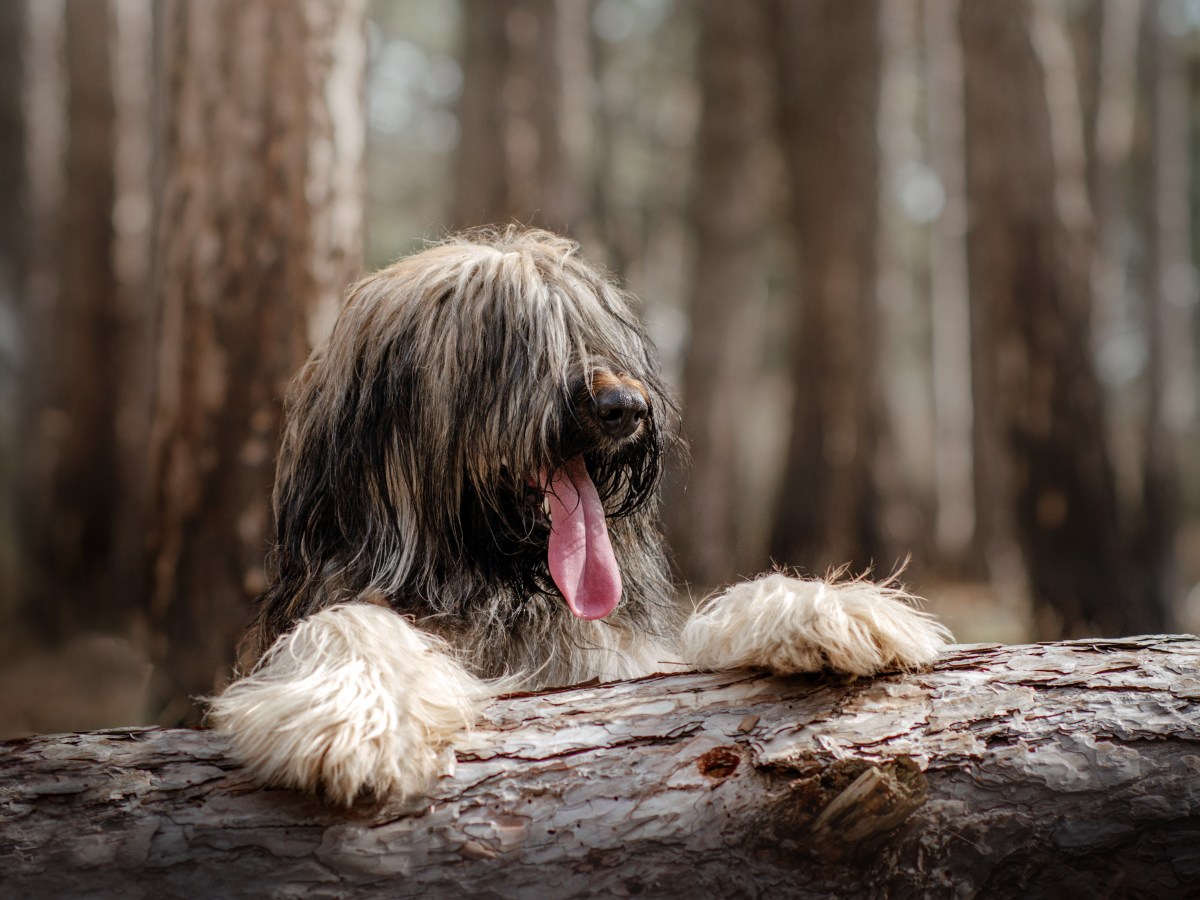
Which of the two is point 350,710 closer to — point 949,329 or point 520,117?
point 520,117

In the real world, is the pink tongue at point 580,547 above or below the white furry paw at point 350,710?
above

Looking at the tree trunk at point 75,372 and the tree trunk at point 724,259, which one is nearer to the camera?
the tree trunk at point 75,372

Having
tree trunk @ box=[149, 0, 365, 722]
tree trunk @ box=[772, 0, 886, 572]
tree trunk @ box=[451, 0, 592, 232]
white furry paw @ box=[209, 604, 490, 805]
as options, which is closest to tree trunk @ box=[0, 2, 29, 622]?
tree trunk @ box=[451, 0, 592, 232]

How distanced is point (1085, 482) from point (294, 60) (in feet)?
22.7

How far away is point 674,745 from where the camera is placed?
103 inches

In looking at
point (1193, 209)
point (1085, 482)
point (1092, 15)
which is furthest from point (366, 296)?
point (1193, 209)

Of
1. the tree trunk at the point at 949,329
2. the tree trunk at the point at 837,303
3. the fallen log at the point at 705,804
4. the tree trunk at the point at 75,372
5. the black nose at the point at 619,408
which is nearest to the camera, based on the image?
the fallen log at the point at 705,804

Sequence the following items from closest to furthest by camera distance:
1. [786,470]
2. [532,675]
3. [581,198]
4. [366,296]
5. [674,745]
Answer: [674,745] < [532,675] < [366,296] < [581,198] < [786,470]

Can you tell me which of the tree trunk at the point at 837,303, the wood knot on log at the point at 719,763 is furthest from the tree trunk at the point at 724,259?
the wood knot on log at the point at 719,763

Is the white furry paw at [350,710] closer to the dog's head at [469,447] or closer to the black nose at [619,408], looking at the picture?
the dog's head at [469,447]

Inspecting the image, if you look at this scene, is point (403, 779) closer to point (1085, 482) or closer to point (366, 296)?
point (366, 296)

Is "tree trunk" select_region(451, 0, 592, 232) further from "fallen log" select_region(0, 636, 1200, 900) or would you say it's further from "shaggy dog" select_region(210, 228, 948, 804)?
"fallen log" select_region(0, 636, 1200, 900)

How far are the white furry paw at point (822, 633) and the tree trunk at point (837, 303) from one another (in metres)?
7.84

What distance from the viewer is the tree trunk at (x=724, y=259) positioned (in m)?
12.9
